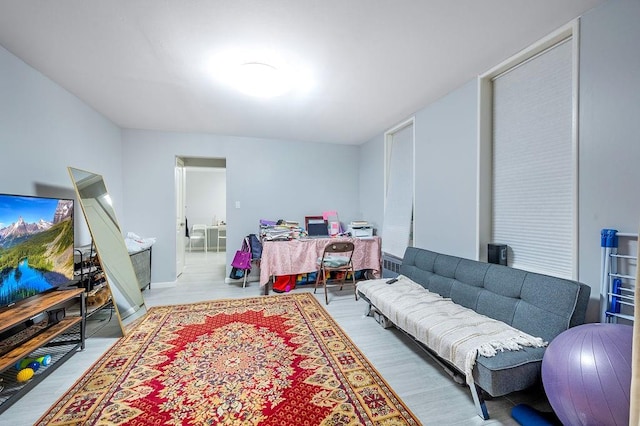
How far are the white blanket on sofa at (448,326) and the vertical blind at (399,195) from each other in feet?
3.56

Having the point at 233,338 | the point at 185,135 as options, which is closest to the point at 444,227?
the point at 233,338

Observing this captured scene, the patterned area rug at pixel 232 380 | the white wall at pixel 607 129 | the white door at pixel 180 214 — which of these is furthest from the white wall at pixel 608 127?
the white door at pixel 180 214

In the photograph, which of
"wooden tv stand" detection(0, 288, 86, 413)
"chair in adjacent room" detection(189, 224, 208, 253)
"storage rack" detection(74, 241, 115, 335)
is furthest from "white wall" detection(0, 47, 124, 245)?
"chair in adjacent room" detection(189, 224, 208, 253)

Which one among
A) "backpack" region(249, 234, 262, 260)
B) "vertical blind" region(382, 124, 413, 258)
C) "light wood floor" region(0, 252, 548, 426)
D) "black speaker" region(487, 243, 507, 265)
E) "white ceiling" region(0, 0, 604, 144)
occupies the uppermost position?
"white ceiling" region(0, 0, 604, 144)

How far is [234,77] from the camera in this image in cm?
235

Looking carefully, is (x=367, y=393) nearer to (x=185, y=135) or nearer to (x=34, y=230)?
(x=34, y=230)

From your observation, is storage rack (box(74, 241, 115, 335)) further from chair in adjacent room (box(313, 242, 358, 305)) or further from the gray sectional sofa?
the gray sectional sofa

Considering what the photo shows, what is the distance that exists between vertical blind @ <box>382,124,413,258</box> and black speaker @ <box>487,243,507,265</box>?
1199 millimetres

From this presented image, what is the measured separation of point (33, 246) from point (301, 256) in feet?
8.46

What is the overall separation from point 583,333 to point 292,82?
2.65 meters

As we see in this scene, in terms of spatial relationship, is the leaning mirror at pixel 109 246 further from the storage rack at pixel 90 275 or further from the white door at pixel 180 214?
the white door at pixel 180 214

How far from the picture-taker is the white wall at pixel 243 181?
13.0 feet

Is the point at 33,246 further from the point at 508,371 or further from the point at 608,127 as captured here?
the point at 608,127

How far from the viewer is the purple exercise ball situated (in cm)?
103
